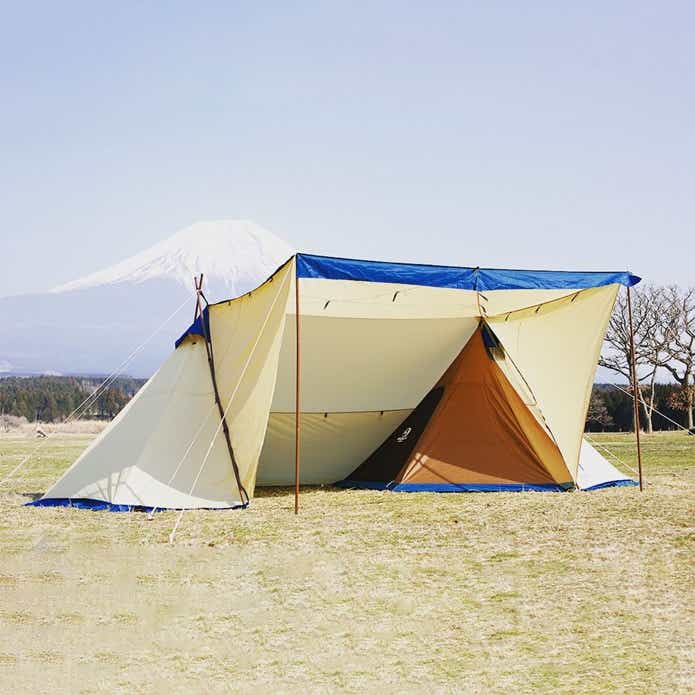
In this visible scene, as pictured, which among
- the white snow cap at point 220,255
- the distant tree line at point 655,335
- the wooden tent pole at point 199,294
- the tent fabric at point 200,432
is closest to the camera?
the tent fabric at point 200,432

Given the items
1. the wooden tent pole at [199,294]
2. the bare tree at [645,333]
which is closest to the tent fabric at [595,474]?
the wooden tent pole at [199,294]

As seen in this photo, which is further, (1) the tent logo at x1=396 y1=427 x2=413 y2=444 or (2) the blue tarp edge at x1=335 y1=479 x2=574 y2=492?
(1) the tent logo at x1=396 y1=427 x2=413 y2=444

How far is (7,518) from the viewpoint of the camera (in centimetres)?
929

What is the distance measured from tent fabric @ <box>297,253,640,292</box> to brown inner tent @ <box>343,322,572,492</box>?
2.42ft

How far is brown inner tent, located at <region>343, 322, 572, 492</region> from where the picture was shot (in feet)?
36.2

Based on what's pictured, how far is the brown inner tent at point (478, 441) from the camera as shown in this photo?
1104 centimetres

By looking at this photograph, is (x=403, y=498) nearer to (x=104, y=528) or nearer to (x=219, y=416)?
(x=219, y=416)

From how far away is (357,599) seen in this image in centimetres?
587

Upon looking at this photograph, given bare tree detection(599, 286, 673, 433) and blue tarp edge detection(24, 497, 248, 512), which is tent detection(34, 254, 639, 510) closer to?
blue tarp edge detection(24, 497, 248, 512)

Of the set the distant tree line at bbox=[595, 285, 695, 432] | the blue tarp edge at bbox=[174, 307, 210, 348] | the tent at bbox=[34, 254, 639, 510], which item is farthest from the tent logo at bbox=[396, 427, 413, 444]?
the distant tree line at bbox=[595, 285, 695, 432]

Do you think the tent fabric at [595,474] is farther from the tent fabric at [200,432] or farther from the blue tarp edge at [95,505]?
the blue tarp edge at [95,505]

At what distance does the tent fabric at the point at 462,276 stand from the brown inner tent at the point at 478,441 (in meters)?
0.74

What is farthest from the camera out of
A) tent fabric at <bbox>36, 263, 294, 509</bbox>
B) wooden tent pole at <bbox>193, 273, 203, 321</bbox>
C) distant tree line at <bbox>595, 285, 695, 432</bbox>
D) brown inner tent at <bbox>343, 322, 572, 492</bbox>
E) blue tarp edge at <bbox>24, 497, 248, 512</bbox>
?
distant tree line at <bbox>595, 285, 695, 432</bbox>

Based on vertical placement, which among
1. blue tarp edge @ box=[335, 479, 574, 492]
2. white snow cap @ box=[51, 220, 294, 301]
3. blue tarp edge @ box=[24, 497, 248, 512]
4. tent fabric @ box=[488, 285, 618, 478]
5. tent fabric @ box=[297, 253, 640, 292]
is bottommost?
blue tarp edge @ box=[24, 497, 248, 512]
